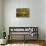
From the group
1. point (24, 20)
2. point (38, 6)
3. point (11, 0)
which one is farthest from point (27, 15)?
point (11, 0)

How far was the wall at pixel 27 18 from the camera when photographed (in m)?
3.63

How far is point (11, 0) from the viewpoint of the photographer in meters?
3.63

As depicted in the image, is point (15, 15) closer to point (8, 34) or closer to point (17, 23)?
point (17, 23)

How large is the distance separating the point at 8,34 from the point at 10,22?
0.35 meters

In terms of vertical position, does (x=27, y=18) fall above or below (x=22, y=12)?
below

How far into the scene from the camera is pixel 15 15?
143 inches

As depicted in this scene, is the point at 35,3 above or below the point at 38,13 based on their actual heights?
above

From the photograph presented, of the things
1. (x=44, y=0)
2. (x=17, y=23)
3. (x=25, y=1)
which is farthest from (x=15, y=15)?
(x=44, y=0)

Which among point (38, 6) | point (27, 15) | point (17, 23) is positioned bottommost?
point (17, 23)

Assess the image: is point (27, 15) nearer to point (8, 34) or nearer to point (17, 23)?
point (17, 23)

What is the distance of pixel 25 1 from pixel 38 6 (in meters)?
0.40

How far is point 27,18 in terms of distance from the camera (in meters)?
3.65

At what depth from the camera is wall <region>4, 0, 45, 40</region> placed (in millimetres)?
3627

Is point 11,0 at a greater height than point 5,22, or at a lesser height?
greater
